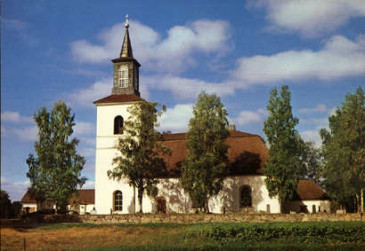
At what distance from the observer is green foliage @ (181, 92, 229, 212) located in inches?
1528

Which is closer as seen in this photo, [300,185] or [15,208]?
[15,208]

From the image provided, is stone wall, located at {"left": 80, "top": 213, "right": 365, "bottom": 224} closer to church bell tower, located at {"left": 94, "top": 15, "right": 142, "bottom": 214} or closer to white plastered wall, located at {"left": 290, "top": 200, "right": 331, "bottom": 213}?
church bell tower, located at {"left": 94, "top": 15, "right": 142, "bottom": 214}

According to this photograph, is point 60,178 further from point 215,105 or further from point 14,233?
point 14,233

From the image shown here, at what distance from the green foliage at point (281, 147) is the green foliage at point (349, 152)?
583 centimetres

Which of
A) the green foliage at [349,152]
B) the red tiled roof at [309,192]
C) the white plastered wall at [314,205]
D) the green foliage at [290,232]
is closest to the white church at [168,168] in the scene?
the green foliage at [349,152]

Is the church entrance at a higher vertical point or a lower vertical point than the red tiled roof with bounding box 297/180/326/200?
lower

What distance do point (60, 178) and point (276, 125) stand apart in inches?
922

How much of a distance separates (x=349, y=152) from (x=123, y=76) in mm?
27810

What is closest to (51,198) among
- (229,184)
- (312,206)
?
(229,184)

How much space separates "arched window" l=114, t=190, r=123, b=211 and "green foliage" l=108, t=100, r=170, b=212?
465 centimetres

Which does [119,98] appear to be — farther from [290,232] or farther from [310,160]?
[310,160]

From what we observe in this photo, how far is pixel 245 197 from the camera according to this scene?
142 ft

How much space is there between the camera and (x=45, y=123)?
42.7 metres

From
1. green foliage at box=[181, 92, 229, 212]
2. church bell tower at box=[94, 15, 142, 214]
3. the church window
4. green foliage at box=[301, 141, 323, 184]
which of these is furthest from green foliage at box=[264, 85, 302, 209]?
green foliage at box=[301, 141, 323, 184]
